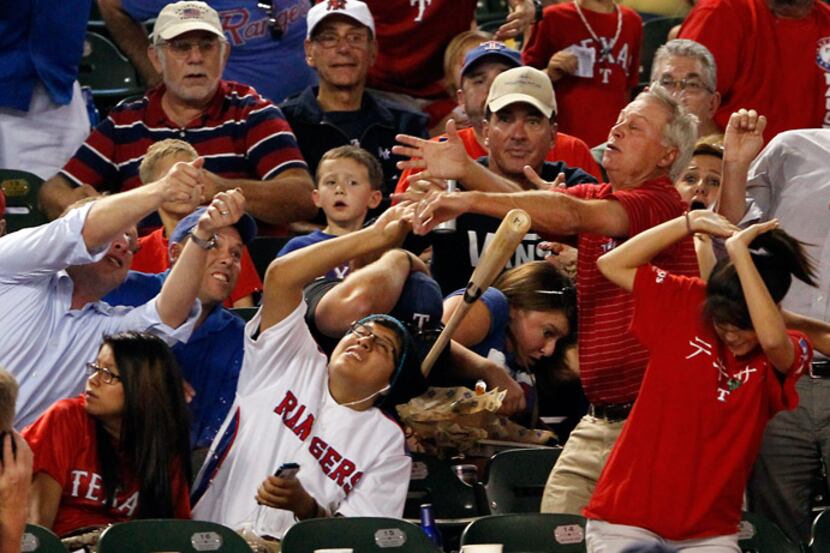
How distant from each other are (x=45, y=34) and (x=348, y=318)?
2653 mm

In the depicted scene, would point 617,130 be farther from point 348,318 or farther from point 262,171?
point 262,171

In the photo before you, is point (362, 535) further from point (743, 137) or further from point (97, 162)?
point (97, 162)

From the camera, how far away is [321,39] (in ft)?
27.3

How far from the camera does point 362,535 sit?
5.46 metres

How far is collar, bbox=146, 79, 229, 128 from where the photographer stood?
7809mm

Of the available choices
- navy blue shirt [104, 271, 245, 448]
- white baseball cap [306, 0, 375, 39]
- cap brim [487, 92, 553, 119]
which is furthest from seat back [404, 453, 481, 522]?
white baseball cap [306, 0, 375, 39]

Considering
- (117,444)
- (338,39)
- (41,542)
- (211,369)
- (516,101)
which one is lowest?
(41,542)

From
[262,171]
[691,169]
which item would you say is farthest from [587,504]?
[262,171]

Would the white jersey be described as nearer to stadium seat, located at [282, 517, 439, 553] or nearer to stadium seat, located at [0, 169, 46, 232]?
stadium seat, located at [282, 517, 439, 553]

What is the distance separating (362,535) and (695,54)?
327 centimetres

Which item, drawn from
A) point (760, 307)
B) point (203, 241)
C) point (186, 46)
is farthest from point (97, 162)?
point (760, 307)

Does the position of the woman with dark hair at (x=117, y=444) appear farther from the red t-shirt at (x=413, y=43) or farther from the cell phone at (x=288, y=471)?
the red t-shirt at (x=413, y=43)

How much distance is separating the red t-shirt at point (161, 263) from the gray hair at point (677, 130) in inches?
73.4

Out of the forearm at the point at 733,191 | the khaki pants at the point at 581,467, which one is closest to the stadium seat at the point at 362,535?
the khaki pants at the point at 581,467
